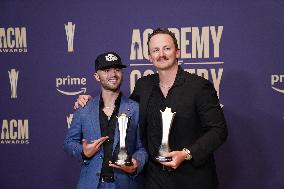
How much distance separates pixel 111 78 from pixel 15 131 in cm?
142

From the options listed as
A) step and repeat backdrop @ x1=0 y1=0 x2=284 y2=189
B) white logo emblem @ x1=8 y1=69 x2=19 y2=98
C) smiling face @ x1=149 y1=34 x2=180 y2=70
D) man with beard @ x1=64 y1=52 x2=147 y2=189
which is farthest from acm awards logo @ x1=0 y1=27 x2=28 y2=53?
smiling face @ x1=149 y1=34 x2=180 y2=70

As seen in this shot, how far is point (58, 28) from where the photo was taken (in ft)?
9.39

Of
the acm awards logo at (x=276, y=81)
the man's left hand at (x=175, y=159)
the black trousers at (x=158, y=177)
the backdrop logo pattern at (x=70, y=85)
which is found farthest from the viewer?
the backdrop logo pattern at (x=70, y=85)

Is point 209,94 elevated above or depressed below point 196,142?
above

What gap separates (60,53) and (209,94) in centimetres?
144

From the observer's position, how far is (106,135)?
1863 mm

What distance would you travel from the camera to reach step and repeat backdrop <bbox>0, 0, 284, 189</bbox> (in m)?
2.59

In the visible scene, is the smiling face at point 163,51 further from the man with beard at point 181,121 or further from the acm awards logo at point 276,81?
the acm awards logo at point 276,81

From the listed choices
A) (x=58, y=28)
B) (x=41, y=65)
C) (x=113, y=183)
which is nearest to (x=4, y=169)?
(x=41, y=65)

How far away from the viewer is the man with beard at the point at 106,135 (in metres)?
1.83

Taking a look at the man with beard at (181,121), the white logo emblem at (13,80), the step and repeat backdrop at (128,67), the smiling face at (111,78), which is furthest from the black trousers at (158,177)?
the white logo emblem at (13,80)

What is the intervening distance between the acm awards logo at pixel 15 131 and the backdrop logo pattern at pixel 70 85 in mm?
385

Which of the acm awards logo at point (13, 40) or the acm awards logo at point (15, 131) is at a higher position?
the acm awards logo at point (13, 40)

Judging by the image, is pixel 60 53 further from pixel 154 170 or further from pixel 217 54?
pixel 154 170
